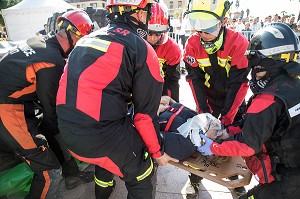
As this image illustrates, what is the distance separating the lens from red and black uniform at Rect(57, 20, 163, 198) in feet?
5.26

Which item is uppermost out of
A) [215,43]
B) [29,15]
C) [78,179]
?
[215,43]

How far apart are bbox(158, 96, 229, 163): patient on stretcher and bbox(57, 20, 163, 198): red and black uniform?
409 millimetres

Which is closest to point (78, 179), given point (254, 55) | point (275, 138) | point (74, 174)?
point (74, 174)

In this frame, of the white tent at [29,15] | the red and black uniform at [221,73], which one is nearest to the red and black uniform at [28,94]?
the red and black uniform at [221,73]

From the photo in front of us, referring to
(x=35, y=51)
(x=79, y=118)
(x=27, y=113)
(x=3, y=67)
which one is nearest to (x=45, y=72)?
(x=35, y=51)

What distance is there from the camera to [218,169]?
2223 millimetres

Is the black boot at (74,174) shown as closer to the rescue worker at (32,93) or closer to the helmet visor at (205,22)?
the rescue worker at (32,93)

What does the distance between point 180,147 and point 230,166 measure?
20.0 inches

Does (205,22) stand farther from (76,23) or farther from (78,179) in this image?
(78,179)

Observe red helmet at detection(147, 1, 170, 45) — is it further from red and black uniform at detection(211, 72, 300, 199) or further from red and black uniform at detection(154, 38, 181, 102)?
red and black uniform at detection(211, 72, 300, 199)

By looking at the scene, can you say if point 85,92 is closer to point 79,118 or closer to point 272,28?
point 79,118

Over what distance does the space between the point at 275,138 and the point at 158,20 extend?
188cm

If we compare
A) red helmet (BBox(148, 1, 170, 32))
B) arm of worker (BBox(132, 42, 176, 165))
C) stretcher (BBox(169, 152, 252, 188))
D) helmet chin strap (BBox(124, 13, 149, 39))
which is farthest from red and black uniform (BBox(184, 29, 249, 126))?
arm of worker (BBox(132, 42, 176, 165))

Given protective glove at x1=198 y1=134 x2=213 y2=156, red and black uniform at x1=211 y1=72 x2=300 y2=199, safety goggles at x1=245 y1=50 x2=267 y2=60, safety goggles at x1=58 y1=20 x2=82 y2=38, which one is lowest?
protective glove at x1=198 y1=134 x2=213 y2=156
